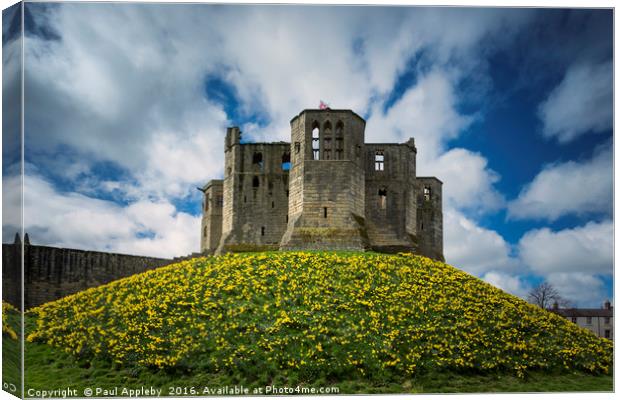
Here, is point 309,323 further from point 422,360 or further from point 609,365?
point 609,365

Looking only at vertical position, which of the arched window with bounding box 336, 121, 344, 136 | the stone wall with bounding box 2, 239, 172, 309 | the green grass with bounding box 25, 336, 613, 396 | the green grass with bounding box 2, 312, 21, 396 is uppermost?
the arched window with bounding box 336, 121, 344, 136

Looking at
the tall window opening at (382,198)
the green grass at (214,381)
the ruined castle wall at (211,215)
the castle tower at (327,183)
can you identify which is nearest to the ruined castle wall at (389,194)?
the tall window opening at (382,198)

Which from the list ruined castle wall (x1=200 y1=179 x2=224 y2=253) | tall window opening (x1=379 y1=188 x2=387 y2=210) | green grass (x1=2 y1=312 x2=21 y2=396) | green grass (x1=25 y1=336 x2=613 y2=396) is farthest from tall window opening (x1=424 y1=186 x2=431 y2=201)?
green grass (x1=2 y1=312 x2=21 y2=396)

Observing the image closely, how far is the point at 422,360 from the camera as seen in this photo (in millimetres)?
23953

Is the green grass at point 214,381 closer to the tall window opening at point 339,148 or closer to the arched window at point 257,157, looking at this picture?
the tall window opening at point 339,148

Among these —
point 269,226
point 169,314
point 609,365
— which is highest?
point 269,226

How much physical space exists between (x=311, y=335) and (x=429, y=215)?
29.1 metres

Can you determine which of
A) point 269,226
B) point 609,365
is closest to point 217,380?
point 609,365

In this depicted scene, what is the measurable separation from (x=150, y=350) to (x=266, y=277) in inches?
329

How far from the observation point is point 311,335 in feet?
80.9

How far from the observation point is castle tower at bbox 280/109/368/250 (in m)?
38.5

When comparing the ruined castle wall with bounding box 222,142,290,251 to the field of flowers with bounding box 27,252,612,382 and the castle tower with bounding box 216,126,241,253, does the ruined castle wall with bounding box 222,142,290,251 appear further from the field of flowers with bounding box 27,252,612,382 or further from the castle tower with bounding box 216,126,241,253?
the field of flowers with bounding box 27,252,612,382

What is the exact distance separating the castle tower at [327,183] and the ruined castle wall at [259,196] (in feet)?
10.1

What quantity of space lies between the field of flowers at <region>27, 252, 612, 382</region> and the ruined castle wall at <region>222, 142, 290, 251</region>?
10488mm
